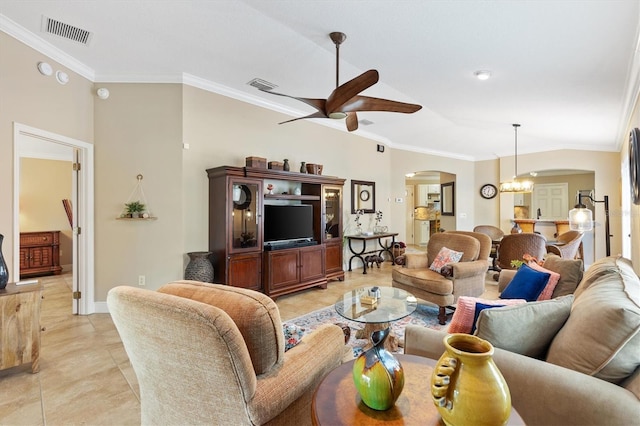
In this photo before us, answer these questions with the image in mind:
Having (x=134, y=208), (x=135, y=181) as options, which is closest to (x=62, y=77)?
(x=135, y=181)

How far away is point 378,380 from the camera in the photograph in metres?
1.07

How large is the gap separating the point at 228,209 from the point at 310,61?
2015mm

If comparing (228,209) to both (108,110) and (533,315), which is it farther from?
(533,315)

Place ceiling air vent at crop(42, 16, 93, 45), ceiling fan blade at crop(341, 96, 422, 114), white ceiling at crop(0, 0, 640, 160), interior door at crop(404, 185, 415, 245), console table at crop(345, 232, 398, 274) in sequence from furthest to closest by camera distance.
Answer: interior door at crop(404, 185, 415, 245) < console table at crop(345, 232, 398, 274) < ceiling air vent at crop(42, 16, 93, 45) < ceiling fan blade at crop(341, 96, 422, 114) < white ceiling at crop(0, 0, 640, 160)

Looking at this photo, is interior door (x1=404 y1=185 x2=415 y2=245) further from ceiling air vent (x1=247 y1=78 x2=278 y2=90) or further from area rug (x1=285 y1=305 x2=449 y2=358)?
ceiling air vent (x1=247 y1=78 x2=278 y2=90)

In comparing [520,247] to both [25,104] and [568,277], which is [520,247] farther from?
[25,104]

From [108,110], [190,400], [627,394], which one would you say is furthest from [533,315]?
[108,110]

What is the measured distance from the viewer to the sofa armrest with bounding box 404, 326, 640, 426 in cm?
105

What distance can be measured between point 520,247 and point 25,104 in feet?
20.5

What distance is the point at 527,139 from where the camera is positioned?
6695mm

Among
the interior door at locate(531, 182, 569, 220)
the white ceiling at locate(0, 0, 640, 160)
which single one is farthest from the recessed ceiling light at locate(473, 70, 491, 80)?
the interior door at locate(531, 182, 569, 220)

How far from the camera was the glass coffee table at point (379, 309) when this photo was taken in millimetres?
2261

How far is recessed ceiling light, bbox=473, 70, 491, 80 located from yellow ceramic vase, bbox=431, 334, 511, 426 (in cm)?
340

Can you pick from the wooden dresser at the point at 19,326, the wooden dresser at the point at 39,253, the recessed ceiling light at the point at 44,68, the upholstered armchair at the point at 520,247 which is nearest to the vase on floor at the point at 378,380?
the wooden dresser at the point at 19,326
